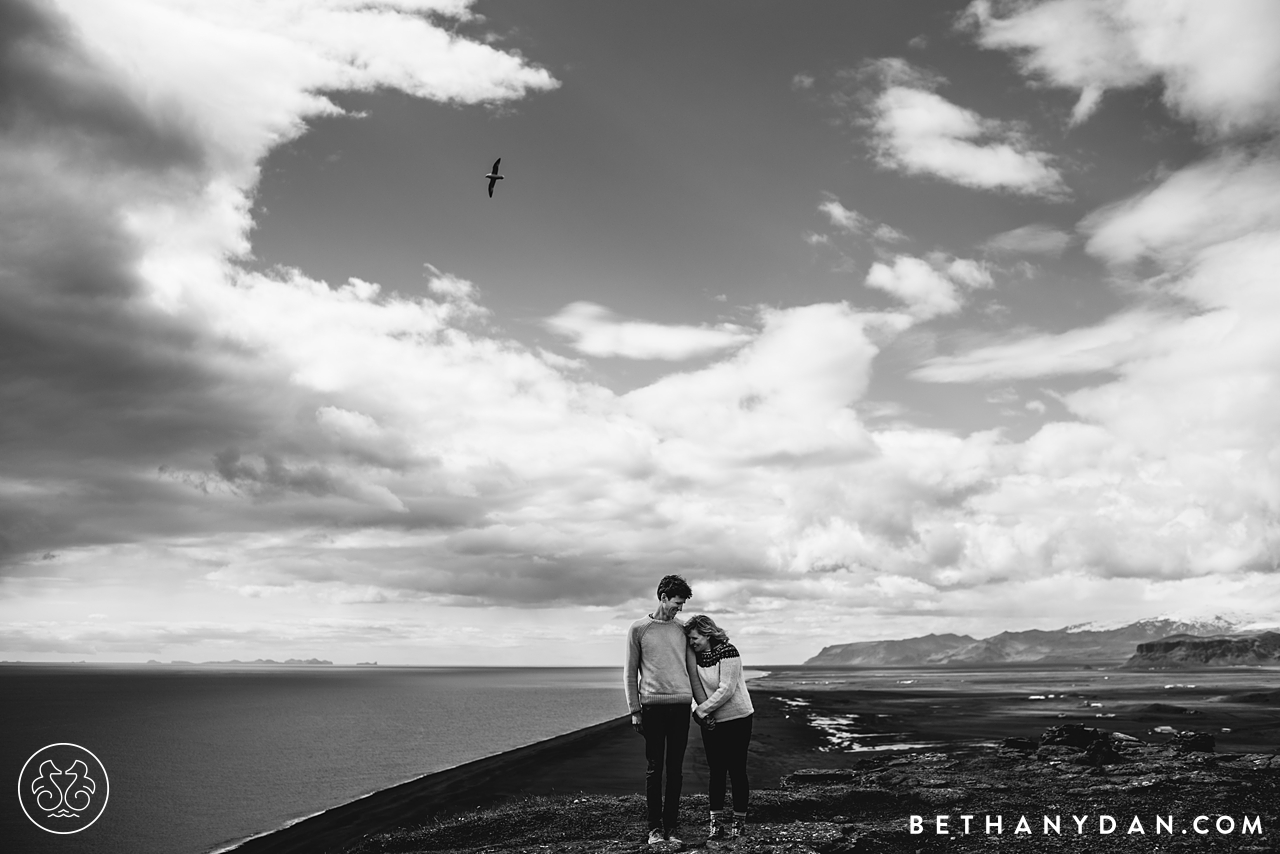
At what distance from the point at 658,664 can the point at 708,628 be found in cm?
82

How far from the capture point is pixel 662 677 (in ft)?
A: 33.2

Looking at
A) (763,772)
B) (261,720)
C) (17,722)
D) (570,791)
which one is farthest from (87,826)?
(17,722)

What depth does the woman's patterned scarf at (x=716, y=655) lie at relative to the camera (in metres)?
10.3

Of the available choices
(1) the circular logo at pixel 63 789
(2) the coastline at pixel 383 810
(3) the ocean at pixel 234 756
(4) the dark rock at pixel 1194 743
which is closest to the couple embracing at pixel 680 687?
(2) the coastline at pixel 383 810

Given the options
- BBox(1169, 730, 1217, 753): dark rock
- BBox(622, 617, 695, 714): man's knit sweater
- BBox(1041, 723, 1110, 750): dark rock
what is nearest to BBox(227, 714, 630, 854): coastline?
BBox(622, 617, 695, 714): man's knit sweater

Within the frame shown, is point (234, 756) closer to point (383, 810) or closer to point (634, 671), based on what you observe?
point (383, 810)

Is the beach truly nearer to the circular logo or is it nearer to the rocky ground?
the rocky ground

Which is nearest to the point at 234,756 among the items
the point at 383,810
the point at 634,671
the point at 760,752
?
the point at 760,752

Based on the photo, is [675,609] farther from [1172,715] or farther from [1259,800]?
[1172,715]

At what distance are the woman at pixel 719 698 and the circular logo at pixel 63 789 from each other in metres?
30.2

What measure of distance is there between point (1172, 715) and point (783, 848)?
5523 centimetres

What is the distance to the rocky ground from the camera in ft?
38.1

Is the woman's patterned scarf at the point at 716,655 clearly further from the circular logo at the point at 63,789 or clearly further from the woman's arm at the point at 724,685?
the circular logo at the point at 63,789

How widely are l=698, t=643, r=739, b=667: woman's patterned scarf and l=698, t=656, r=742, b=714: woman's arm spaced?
54 mm
